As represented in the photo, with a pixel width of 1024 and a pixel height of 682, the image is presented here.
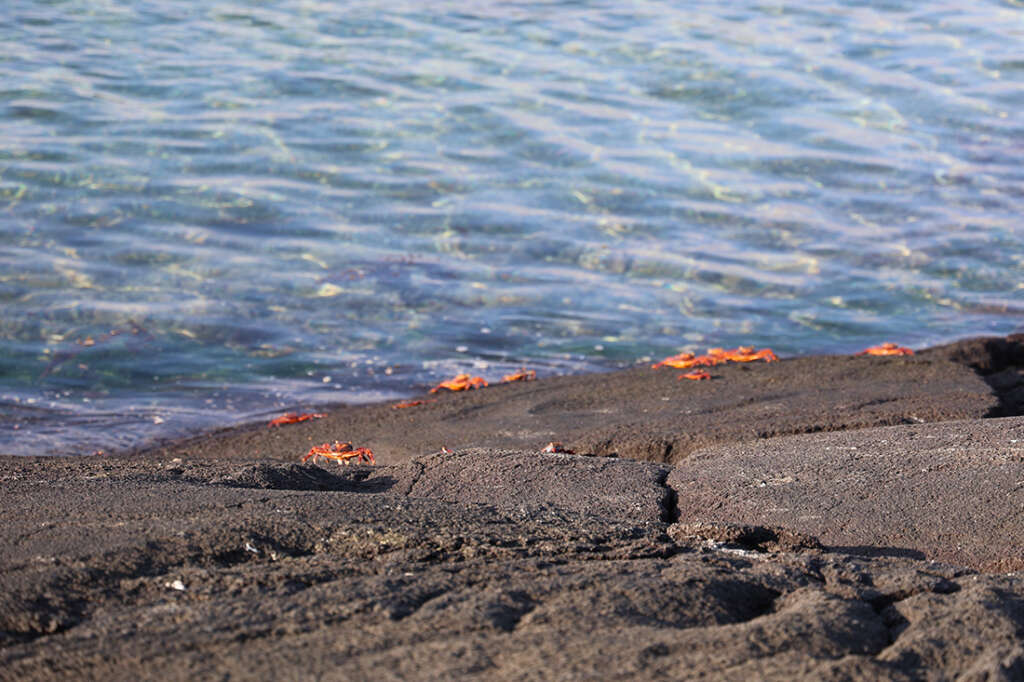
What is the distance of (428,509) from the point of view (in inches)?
138

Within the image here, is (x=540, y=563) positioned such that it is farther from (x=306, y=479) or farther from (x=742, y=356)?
(x=742, y=356)

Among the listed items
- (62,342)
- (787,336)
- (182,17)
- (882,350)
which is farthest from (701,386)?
(182,17)

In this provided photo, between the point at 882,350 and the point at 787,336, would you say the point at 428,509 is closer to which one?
the point at 882,350

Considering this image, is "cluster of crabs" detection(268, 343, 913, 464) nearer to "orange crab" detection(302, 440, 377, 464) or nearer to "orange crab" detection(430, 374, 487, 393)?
"orange crab" detection(430, 374, 487, 393)

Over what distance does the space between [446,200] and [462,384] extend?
13.6 ft

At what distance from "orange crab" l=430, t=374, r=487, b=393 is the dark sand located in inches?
80.0

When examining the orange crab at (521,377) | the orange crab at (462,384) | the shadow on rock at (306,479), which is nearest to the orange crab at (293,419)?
the orange crab at (462,384)

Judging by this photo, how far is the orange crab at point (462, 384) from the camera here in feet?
23.1

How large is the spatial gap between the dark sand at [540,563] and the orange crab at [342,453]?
29.3 inches

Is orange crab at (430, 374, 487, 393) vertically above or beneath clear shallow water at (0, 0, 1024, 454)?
beneath

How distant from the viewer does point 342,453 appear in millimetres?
5258

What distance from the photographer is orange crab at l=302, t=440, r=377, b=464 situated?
17.2 ft

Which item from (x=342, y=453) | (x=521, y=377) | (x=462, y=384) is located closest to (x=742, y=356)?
(x=521, y=377)

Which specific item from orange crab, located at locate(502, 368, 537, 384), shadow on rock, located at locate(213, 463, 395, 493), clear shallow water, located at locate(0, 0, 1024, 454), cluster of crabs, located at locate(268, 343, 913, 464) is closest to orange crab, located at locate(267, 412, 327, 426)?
cluster of crabs, located at locate(268, 343, 913, 464)
